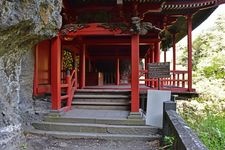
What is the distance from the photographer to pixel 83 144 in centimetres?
721

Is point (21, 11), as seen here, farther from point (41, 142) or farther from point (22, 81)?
point (22, 81)

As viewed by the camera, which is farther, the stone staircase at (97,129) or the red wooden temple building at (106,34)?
the red wooden temple building at (106,34)

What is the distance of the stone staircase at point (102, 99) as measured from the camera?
9812mm

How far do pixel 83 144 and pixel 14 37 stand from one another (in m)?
3.75

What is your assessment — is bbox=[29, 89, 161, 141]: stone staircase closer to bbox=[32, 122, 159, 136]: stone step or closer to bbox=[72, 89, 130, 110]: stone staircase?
bbox=[32, 122, 159, 136]: stone step

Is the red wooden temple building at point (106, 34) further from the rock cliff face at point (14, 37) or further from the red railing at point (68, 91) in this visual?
the rock cliff face at point (14, 37)

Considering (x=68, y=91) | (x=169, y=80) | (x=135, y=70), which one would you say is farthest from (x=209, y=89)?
(x=68, y=91)

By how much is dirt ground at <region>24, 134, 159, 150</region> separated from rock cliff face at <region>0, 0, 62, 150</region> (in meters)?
1.48

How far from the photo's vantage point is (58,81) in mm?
8828

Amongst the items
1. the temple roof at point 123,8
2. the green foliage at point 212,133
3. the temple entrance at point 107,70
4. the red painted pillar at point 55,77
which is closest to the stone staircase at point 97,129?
the red painted pillar at point 55,77

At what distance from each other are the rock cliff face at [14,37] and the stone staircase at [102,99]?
14.8 feet

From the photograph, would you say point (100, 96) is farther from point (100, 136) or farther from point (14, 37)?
point (14, 37)

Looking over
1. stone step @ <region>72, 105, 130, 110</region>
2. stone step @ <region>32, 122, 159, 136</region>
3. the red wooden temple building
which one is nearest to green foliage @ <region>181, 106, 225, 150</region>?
stone step @ <region>32, 122, 159, 136</region>

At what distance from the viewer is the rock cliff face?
3.63 meters
